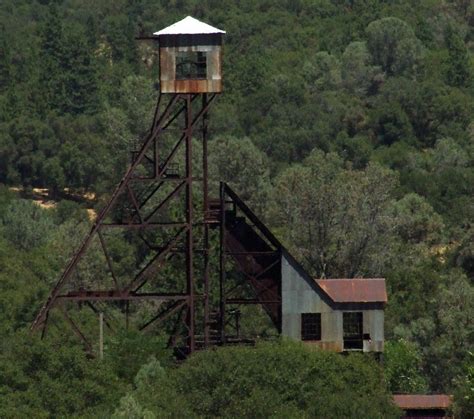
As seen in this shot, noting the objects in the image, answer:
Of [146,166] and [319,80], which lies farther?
[319,80]

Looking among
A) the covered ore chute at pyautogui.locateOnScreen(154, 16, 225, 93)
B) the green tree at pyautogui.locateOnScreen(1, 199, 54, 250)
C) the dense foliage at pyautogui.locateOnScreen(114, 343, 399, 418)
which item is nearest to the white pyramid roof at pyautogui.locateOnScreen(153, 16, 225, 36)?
the covered ore chute at pyautogui.locateOnScreen(154, 16, 225, 93)

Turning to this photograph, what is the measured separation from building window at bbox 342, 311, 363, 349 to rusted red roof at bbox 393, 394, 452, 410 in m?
2.29

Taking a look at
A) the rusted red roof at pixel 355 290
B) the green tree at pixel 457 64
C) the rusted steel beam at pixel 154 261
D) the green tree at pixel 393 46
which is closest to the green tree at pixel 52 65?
the green tree at pixel 393 46

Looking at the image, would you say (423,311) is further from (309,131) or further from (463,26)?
(463,26)

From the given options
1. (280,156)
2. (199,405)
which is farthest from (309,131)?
(199,405)

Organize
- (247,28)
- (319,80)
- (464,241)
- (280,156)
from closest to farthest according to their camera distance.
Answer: (464,241)
(280,156)
(319,80)
(247,28)

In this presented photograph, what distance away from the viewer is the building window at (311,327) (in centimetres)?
7575

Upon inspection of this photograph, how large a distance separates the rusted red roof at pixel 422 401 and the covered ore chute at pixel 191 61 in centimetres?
1241

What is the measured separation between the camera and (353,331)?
3051 inches

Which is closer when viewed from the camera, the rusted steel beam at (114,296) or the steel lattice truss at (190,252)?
the rusted steel beam at (114,296)

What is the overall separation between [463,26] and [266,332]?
94.5m

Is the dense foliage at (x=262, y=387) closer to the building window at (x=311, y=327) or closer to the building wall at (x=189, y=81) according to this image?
the building window at (x=311, y=327)

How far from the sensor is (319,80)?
6230 inches

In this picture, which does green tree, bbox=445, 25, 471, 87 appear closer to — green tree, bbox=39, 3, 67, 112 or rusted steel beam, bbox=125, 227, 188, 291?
green tree, bbox=39, 3, 67, 112
